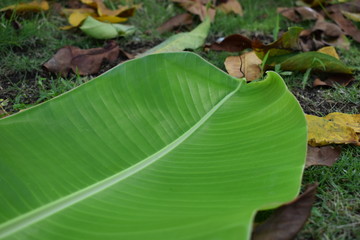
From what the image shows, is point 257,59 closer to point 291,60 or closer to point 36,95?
point 291,60

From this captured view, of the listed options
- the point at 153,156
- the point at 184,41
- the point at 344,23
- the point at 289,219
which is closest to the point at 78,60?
the point at 184,41

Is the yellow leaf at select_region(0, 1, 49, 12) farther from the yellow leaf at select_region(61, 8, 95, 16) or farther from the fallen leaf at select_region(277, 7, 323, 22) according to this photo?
the fallen leaf at select_region(277, 7, 323, 22)

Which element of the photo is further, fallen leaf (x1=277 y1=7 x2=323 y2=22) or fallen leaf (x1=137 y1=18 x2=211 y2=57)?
fallen leaf (x1=277 y1=7 x2=323 y2=22)

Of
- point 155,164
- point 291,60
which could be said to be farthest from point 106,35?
point 155,164

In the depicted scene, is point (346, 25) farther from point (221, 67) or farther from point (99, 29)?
point (99, 29)

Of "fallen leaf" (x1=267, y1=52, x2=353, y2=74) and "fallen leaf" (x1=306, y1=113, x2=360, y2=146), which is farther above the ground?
"fallen leaf" (x1=306, y1=113, x2=360, y2=146)

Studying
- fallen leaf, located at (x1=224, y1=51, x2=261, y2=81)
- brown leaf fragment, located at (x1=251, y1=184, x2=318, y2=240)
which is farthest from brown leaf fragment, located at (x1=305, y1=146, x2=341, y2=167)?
fallen leaf, located at (x1=224, y1=51, x2=261, y2=81)

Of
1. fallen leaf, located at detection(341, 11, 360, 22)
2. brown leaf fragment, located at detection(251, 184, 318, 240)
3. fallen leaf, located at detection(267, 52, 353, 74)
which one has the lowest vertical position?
fallen leaf, located at detection(341, 11, 360, 22)
